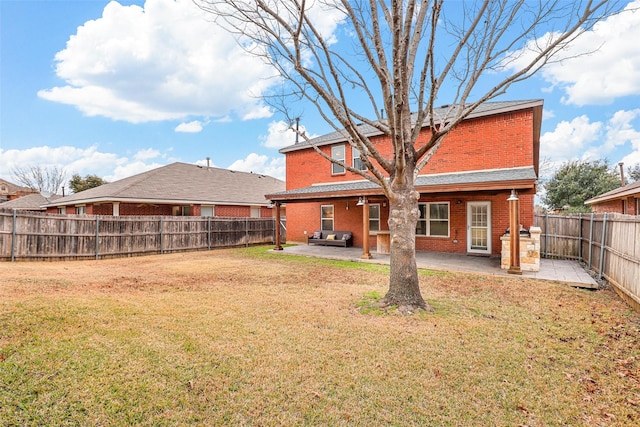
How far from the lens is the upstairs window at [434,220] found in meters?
12.3

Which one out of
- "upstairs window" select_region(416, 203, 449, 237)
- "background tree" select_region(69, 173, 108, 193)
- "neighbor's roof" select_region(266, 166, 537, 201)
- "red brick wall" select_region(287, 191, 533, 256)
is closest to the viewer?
A: "neighbor's roof" select_region(266, 166, 537, 201)

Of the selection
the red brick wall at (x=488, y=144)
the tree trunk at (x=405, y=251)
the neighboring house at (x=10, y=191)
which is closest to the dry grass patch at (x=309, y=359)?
the tree trunk at (x=405, y=251)

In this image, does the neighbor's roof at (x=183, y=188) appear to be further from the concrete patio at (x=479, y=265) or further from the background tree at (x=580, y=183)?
the background tree at (x=580, y=183)

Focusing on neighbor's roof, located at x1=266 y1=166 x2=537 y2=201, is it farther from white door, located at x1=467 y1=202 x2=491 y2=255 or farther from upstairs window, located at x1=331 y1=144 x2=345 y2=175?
white door, located at x1=467 y1=202 x2=491 y2=255

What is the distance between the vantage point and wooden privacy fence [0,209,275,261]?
10.7m

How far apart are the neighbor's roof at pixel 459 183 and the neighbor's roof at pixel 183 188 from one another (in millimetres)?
7642

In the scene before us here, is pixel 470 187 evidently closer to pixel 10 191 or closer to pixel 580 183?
pixel 580 183

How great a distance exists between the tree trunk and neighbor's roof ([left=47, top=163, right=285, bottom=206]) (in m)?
15.6

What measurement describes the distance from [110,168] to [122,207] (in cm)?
2546

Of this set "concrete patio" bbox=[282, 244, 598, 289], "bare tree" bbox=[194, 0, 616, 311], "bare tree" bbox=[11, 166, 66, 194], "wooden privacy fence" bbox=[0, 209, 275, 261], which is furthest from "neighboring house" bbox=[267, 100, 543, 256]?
"bare tree" bbox=[11, 166, 66, 194]

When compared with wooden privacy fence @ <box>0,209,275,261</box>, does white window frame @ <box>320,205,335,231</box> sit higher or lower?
higher

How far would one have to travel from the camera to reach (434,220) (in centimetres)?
1261

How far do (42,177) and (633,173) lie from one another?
79668mm

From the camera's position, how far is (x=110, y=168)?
36.0 m
